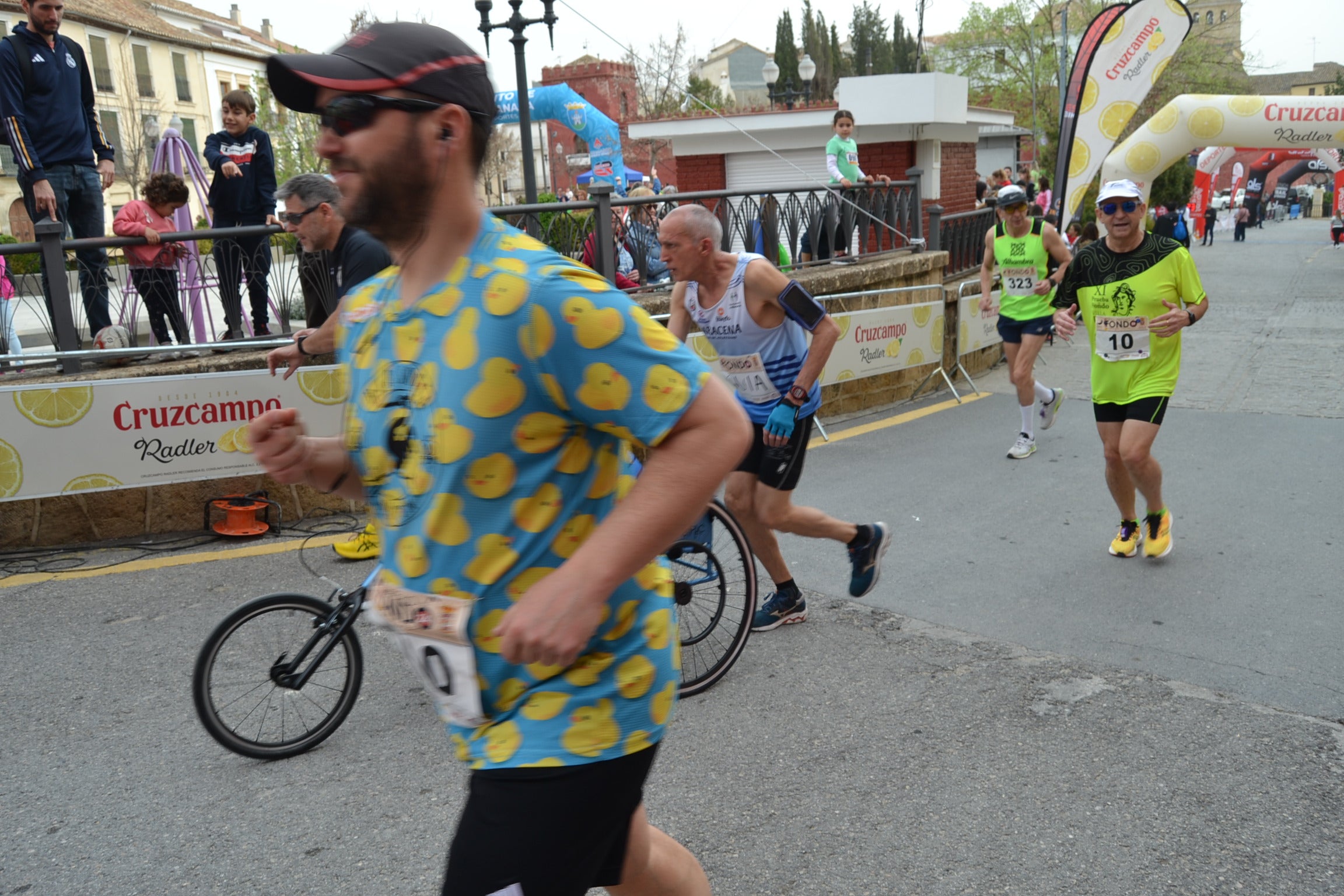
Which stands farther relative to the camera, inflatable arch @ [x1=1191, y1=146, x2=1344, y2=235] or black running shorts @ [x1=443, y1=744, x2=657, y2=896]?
inflatable arch @ [x1=1191, y1=146, x2=1344, y2=235]

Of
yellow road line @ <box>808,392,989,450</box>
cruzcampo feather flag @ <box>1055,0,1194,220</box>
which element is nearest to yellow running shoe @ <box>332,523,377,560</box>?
yellow road line @ <box>808,392,989,450</box>

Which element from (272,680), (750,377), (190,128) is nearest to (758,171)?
(750,377)

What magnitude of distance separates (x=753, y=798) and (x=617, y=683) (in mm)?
2055

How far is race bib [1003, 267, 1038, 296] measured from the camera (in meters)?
8.73

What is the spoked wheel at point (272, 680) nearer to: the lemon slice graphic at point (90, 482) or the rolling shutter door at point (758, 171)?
the lemon slice graphic at point (90, 482)

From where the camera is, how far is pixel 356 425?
5.61 ft

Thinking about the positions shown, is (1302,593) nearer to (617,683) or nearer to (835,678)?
(835,678)

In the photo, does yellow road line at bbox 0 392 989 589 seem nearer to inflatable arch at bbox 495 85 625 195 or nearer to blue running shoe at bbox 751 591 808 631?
blue running shoe at bbox 751 591 808 631

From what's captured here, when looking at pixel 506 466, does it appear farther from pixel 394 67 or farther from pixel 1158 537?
pixel 1158 537

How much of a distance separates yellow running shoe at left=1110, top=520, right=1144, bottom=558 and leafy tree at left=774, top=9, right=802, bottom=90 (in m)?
71.6

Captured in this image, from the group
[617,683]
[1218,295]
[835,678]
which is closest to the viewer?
[617,683]

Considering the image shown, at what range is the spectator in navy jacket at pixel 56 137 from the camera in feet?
23.2

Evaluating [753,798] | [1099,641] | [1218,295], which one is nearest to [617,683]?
[753,798]

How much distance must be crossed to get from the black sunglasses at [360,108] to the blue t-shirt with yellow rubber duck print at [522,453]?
0.20m
